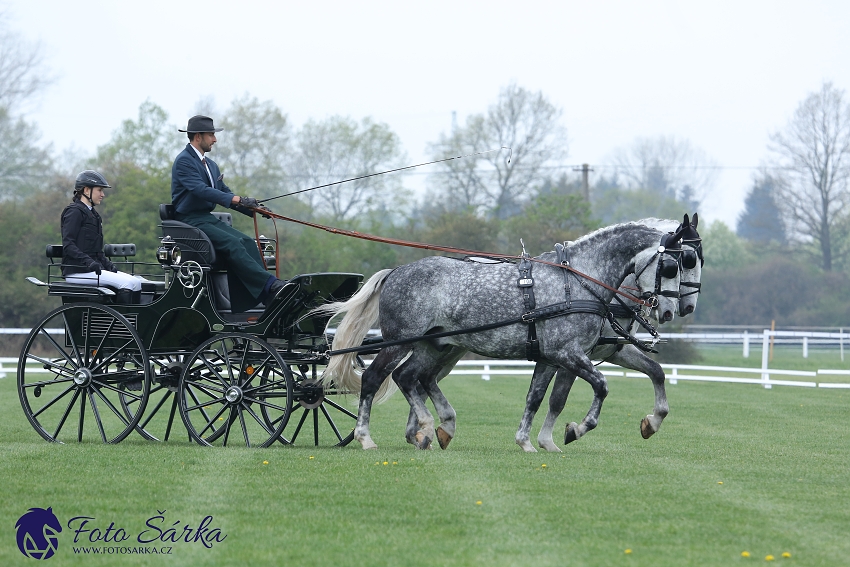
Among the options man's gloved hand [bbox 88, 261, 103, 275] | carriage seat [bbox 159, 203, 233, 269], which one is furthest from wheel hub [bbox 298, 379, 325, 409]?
man's gloved hand [bbox 88, 261, 103, 275]

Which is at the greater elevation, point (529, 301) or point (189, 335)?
point (529, 301)

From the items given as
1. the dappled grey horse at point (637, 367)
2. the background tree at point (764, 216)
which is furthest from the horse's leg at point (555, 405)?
the background tree at point (764, 216)

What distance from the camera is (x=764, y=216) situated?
211 ft

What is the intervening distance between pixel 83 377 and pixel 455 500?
174 inches

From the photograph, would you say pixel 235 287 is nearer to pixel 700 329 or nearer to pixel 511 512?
pixel 511 512

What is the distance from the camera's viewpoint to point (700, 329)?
157 feet

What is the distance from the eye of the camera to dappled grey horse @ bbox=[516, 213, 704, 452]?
29.7 feet

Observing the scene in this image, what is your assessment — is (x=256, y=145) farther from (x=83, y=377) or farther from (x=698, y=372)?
(x=83, y=377)

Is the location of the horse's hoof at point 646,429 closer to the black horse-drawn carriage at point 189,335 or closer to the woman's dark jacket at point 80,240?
the black horse-drawn carriage at point 189,335

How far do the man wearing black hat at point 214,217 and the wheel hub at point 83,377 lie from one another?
1.39 m

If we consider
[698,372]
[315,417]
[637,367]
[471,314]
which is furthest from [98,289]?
[698,372]

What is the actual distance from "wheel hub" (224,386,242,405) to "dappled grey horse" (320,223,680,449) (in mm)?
794

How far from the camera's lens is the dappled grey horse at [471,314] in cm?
902

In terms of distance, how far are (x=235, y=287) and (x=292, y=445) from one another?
1.51m
